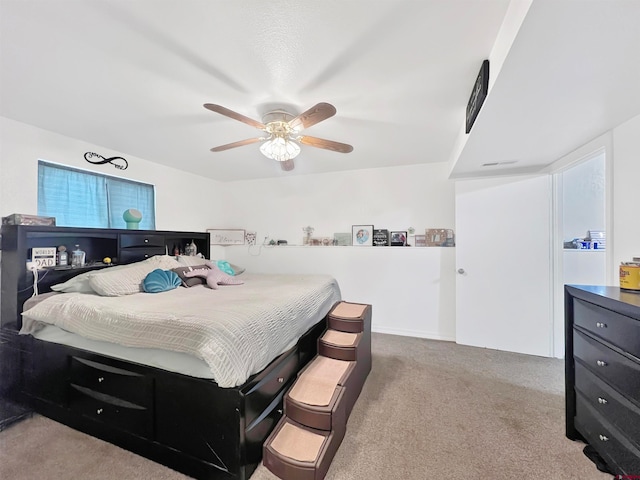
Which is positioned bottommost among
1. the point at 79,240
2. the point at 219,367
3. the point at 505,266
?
the point at 219,367

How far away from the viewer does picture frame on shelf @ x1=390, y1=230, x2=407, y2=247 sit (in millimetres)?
3614

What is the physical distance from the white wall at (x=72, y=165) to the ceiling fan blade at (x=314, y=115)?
8.09ft

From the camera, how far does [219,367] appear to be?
123cm

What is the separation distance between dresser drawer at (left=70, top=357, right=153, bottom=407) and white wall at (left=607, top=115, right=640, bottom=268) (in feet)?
10.4

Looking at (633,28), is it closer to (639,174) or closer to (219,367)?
(639,174)

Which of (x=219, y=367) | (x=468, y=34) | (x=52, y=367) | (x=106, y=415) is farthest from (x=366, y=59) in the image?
(x=52, y=367)

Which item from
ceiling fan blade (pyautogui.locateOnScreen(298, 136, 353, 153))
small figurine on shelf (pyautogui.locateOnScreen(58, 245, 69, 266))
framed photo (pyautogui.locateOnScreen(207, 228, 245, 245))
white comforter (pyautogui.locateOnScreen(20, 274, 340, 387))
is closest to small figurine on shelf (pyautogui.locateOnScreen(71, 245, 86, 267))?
small figurine on shelf (pyautogui.locateOnScreen(58, 245, 69, 266))

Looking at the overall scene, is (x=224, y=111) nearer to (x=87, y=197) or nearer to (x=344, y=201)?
(x=87, y=197)

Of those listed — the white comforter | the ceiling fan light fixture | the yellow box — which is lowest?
the white comforter

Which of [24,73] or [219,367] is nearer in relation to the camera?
[219,367]

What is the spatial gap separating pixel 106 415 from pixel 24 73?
7.27 feet

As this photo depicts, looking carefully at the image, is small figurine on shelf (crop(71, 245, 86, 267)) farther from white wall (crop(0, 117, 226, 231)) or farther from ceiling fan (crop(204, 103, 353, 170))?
ceiling fan (crop(204, 103, 353, 170))

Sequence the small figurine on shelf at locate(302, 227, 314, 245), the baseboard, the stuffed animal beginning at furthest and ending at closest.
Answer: the small figurine on shelf at locate(302, 227, 314, 245), the baseboard, the stuffed animal

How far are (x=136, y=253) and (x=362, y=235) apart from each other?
2913mm
